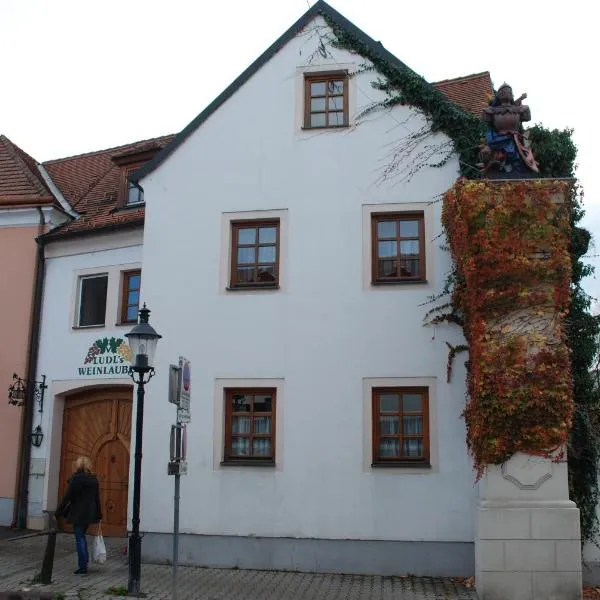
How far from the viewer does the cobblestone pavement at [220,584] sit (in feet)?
32.8

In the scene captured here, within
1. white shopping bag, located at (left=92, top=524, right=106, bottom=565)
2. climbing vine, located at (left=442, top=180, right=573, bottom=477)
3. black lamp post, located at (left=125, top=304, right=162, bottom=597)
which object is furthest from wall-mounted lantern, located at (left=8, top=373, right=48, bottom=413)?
climbing vine, located at (left=442, top=180, right=573, bottom=477)

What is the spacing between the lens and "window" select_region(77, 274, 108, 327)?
50.7 ft

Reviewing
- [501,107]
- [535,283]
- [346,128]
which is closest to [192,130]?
[346,128]

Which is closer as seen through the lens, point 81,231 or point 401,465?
point 401,465

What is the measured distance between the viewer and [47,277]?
16.0 m

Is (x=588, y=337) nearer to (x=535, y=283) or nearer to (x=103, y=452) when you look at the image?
(x=535, y=283)

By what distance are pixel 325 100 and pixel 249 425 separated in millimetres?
5678

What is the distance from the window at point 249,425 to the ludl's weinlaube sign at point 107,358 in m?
3.28

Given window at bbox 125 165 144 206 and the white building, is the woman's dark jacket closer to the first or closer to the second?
the white building

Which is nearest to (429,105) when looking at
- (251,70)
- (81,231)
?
(251,70)

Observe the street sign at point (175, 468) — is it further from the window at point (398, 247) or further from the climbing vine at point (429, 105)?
the climbing vine at point (429, 105)

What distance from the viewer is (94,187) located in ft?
59.8

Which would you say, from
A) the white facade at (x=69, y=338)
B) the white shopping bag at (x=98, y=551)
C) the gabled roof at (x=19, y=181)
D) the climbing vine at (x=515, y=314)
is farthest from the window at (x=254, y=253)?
the gabled roof at (x=19, y=181)

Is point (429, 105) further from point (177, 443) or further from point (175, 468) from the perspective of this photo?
point (175, 468)
